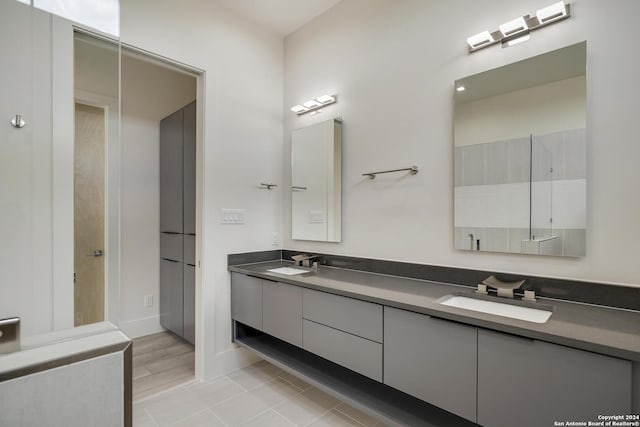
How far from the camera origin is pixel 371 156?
7.46 ft

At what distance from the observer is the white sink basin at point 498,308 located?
1.37 meters

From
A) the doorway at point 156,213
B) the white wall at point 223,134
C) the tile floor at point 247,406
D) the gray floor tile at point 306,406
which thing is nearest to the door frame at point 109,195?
the white wall at point 223,134

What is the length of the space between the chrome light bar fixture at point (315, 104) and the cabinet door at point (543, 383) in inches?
77.5

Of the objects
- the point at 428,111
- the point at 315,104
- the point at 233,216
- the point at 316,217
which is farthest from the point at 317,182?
the point at 428,111

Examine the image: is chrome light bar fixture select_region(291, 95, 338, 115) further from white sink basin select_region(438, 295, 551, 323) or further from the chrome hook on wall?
the chrome hook on wall

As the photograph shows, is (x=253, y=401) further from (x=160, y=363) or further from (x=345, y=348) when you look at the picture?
(x=160, y=363)

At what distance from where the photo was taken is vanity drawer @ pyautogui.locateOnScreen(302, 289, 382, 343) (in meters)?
1.59

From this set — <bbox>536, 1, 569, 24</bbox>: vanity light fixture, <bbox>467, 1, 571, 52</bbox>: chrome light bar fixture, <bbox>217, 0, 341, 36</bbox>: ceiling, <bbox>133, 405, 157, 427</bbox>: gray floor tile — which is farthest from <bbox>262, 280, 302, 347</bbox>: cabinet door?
<bbox>217, 0, 341, 36</bbox>: ceiling

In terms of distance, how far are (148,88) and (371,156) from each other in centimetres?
257

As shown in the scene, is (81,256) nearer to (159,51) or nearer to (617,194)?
(159,51)

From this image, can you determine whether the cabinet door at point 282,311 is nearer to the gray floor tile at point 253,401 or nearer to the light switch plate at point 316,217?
the gray floor tile at point 253,401

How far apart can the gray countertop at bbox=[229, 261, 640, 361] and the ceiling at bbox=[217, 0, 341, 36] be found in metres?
2.12

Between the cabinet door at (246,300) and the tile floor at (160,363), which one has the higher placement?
the cabinet door at (246,300)

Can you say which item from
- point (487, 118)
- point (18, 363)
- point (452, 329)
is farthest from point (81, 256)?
point (487, 118)
